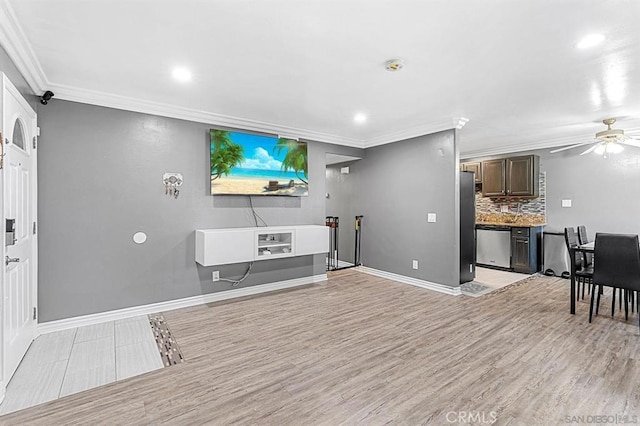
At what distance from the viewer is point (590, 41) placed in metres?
2.36

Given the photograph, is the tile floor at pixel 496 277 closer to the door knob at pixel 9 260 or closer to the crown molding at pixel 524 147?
the crown molding at pixel 524 147

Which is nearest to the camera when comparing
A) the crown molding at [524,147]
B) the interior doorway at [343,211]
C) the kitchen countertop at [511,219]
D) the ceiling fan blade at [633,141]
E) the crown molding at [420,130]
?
the crown molding at [420,130]

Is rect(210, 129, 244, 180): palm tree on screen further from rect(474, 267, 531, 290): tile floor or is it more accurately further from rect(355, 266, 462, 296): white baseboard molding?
rect(474, 267, 531, 290): tile floor

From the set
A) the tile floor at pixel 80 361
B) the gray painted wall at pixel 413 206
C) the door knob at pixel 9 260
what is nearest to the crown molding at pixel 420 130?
the gray painted wall at pixel 413 206

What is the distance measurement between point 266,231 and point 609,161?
5.76 meters

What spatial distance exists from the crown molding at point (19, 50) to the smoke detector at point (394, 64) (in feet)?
8.67

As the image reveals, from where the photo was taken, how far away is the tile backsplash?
6125mm

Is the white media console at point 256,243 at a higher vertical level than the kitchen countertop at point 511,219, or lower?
lower

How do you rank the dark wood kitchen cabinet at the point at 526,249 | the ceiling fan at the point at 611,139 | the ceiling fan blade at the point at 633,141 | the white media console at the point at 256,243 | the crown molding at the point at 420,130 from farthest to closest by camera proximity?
the dark wood kitchen cabinet at the point at 526,249 → the ceiling fan blade at the point at 633,141 → the crown molding at the point at 420,130 → the ceiling fan at the point at 611,139 → the white media console at the point at 256,243

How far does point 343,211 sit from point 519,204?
141 inches

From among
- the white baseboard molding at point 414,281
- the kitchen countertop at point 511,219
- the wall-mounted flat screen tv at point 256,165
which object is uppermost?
the wall-mounted flat screen tv at point 256,165

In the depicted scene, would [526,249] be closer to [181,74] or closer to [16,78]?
[181,74]

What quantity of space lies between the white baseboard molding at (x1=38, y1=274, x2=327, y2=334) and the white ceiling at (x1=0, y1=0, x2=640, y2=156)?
2337 mm

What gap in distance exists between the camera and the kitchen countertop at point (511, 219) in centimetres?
611
